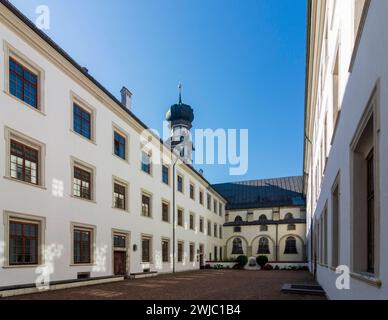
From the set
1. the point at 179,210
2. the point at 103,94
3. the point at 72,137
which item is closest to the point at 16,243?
the point at 72,137

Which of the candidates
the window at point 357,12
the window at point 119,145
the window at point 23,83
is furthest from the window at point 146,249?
the window at point 357,12

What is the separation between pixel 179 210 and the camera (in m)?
33.1

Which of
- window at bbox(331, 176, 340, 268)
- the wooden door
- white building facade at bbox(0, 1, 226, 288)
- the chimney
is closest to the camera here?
window at bbox(331, 176, 340, 268)

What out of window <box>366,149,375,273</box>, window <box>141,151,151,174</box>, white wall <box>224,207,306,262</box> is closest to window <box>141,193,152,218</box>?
window <box>141,151,151,174</box>

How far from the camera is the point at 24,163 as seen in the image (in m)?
14.5

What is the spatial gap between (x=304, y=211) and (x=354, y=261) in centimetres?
4292

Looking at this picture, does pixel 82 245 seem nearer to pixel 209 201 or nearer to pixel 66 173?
pixel 66 173

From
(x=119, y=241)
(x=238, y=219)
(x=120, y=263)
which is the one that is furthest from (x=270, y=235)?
(x=119, y=241)

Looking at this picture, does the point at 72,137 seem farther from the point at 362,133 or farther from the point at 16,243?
the point at 362,133

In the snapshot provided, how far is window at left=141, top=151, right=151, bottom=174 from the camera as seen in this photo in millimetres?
25891

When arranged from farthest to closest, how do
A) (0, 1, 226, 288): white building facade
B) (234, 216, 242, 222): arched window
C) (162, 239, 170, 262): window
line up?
(234, 216, 242, 222): arched window < (162, 239, 170, 262): window < (0, 1, 226, 288): white building facade

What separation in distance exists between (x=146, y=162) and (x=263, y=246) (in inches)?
1005

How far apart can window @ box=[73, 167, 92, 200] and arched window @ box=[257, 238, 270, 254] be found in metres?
31.8

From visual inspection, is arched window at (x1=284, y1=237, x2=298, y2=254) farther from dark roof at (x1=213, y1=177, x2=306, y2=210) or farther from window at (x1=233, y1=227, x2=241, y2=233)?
window at (x1=233, y1=227, x2=241, y2=233)
